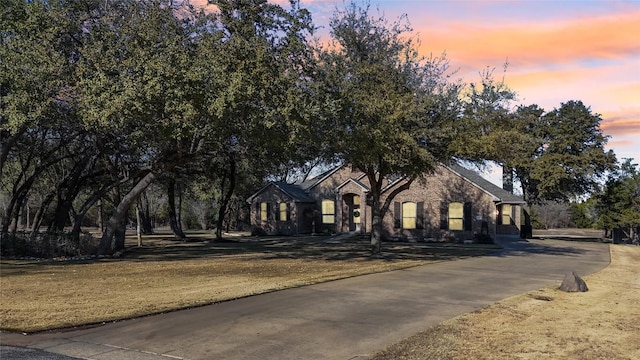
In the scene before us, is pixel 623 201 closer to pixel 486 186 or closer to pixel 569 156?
pixel 569 156

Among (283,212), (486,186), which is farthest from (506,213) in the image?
(283,212)

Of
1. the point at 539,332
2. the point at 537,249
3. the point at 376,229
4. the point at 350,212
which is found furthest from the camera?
the point at 350,212

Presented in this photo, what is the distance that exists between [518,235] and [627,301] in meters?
33.5

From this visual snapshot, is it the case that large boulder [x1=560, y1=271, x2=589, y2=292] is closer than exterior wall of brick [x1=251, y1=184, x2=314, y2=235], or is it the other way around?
large boulder [x1=560, y1=271, x2=589, y2=292]

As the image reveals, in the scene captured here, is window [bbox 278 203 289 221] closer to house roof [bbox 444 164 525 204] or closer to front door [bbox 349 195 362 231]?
front door [bbox 349 195 362 231]

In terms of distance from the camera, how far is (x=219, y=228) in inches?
1480

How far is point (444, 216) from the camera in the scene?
3997cm

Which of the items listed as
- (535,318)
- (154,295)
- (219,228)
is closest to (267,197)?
(219,228)

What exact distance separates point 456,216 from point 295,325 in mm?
31929

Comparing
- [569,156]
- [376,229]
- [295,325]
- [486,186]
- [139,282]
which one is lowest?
[295,325]

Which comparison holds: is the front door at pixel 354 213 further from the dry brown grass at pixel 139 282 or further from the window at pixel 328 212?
the dry brown grass at pixel 139 282

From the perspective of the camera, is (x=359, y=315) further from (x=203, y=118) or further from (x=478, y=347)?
(x=203, y=118)

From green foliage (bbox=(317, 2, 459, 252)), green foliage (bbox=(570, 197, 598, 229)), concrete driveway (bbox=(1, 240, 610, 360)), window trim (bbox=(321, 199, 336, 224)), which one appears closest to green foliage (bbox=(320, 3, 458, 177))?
green foliage (bbox=(317, 2, 459, 252))

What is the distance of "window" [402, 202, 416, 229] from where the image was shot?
41219mm
